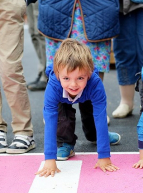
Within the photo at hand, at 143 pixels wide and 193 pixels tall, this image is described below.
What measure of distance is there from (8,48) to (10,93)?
1.17ft

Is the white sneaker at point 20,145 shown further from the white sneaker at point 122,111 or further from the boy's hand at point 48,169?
the white sneaker at point 122,111

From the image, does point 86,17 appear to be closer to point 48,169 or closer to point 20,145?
point 20,145

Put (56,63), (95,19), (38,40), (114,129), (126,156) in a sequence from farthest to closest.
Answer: (38,40) < (114,129) < (95,19) < (126,156) < (56,63)

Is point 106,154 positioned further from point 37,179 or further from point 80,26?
point 80,26

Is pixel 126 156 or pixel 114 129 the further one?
pixel 114 129

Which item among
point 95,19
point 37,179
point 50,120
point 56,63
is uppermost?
point 95,19

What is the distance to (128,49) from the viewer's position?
14.6ft

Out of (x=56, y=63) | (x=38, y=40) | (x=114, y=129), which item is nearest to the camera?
(x=56, y=63)

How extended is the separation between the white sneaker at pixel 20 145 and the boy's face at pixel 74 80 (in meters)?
0.82

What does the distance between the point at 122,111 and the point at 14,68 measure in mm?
1462

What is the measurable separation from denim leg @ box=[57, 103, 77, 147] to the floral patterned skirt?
2.25 ft

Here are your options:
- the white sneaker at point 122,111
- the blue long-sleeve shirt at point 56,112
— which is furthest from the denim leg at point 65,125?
the white sneaker at point 122,111

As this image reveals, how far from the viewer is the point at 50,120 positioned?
3166 mm

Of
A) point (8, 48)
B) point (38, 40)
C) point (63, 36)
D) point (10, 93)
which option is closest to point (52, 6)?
point (63, 36)
